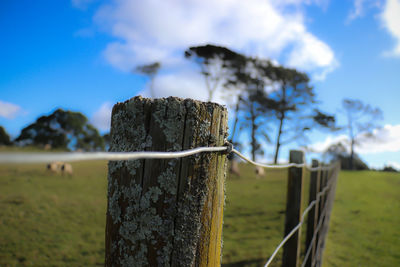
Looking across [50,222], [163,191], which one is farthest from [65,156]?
[50,222]

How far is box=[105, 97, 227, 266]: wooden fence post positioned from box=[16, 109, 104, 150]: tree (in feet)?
105

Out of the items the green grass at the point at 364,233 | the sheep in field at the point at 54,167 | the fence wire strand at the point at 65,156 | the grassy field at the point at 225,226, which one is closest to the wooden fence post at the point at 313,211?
the grassy field at the point at 225,226

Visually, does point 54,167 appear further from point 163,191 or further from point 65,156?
point 65,156

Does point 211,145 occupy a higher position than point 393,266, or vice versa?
point 211,145

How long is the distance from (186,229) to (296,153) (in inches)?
74.3

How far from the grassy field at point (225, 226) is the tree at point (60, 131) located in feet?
71.4

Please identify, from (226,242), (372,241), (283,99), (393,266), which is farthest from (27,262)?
(283,99)

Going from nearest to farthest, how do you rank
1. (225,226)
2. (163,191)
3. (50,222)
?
(163,191) → (225,226) → (50,222)

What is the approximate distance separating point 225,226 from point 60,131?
31.3 m

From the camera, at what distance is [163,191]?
86 cm

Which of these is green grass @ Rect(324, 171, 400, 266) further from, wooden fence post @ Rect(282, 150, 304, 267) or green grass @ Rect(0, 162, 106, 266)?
green grass @ Rect(0, 162, 106, 266)

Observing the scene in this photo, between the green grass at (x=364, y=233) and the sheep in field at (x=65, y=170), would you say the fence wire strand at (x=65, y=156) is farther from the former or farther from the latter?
the sheep in field at (x=65, y=170)

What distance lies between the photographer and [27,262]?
14.1ft

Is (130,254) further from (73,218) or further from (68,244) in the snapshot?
(73,218)
